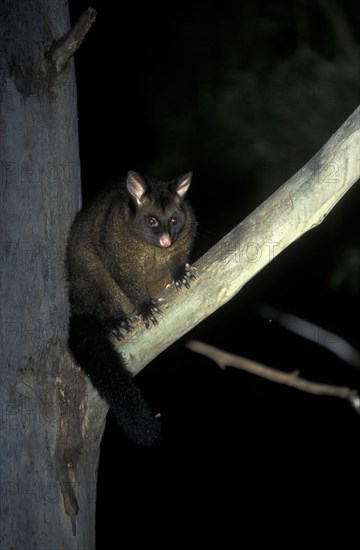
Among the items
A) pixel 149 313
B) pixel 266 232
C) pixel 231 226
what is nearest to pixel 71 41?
pixel 266 232

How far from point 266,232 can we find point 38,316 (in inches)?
44.6

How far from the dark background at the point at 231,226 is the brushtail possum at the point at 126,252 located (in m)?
3.27

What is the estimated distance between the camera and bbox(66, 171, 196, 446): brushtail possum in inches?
155

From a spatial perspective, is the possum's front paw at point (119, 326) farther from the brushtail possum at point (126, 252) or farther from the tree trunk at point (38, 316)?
the tree trunk at point (38, 316)

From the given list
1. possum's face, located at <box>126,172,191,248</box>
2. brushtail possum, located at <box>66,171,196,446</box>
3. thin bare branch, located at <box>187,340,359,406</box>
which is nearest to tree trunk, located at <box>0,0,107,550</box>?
brushtail possum, located at <box>66,171,196,446</box>

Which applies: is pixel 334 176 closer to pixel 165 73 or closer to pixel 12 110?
pixel 12 110

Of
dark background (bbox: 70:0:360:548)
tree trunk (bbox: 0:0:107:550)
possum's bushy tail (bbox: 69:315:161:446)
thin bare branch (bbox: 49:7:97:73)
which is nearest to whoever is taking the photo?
tree trunk (bbox: 0:0:107:550)

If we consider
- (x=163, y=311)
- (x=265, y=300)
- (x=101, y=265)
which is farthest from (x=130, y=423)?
(x=265, y=300)

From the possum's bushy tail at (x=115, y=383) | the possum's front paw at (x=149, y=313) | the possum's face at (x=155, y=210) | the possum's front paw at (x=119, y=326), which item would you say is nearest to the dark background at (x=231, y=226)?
the possum's face at (x=155, y=210)

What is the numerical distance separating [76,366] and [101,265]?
116 centimetres

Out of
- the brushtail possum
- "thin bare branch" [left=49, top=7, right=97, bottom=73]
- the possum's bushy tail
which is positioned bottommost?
the possum's bushy tail

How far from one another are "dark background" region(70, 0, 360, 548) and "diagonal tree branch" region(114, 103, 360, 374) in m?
4.52

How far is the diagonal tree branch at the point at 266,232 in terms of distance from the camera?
3059mm

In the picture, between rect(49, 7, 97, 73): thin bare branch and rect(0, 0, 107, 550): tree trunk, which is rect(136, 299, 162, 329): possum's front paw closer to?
rect(0, 0, 107, 550): tree trunk
